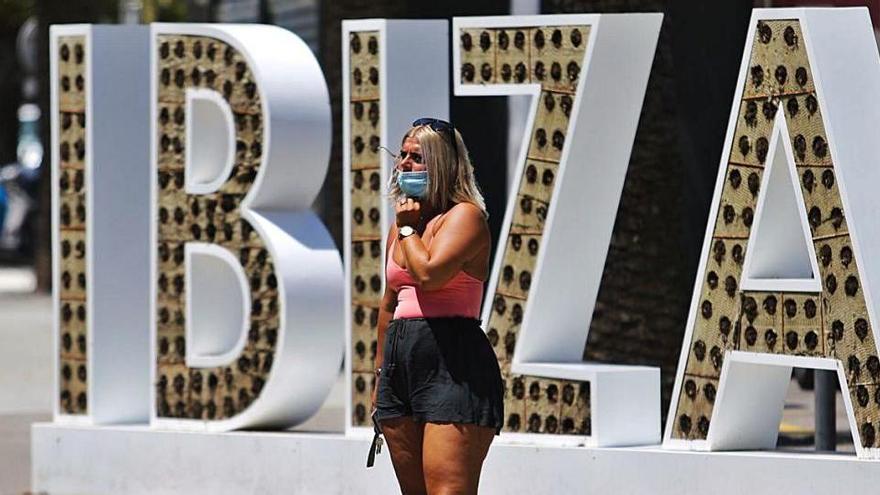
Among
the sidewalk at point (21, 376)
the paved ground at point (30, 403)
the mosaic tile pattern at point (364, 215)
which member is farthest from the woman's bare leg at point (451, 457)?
the sidewalk at point (21, 376)

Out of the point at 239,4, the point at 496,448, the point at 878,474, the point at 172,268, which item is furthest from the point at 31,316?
the point at 878,474

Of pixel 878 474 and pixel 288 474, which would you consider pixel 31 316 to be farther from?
pixel 878 474

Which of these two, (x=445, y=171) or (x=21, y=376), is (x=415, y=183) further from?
(x=21, y=376)

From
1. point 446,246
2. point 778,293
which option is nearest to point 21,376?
point 778,293

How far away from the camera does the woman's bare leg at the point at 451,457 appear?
6605 millimetres

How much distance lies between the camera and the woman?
6.63 metres

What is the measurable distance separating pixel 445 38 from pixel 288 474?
221cm

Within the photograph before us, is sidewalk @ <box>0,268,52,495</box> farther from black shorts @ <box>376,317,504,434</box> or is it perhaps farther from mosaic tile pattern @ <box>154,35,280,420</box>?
black shorts @ <box>376,317,504,434</box>

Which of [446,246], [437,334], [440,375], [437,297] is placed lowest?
[440,375]

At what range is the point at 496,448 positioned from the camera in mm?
9141

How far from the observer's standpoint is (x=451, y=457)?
662 centimetres

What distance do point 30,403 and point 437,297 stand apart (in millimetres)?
8491

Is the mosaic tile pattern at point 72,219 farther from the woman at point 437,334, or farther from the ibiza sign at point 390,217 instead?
the woman at point 437,334

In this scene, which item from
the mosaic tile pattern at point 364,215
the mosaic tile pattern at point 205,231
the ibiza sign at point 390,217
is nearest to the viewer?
the ibiza sign at point 390,217
